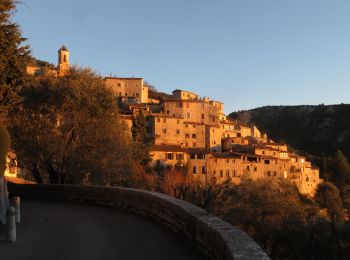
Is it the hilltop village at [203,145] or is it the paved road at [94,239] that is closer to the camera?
the paved road at [94,239]

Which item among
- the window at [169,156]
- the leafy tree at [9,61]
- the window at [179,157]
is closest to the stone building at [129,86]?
the window at [179,157]

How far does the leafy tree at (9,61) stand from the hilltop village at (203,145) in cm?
6638

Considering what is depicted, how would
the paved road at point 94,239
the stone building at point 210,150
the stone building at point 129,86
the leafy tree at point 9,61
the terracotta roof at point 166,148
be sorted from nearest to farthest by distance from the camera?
the paved road at point 94,239 < the leafy tree at point 9,61 < the terracotta roof at point 166,148 < the stone building at point 210,150 < the stone building at point 129,86

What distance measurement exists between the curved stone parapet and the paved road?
0.35m

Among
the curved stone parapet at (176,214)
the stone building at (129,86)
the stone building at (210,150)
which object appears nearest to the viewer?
the curved stone parapet at (176,214)

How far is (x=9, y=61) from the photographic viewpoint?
18297mm

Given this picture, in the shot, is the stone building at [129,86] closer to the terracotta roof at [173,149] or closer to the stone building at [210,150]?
the stone building at [210,150]

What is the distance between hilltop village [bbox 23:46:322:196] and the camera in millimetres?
91938

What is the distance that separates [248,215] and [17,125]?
66.0 feet

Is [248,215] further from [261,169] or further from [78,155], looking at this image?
[261,169]

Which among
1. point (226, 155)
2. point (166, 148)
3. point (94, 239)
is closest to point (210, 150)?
point (226, 155)

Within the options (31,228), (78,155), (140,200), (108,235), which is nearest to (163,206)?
(108,235)

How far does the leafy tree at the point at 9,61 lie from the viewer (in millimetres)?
17828

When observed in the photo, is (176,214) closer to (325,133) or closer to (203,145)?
(203,145)
